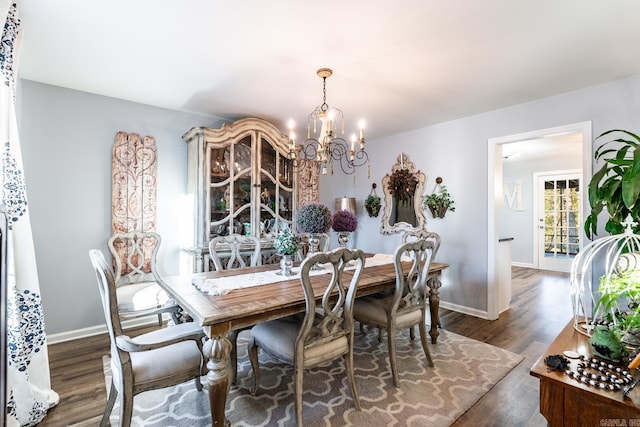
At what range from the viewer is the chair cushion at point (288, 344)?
1724mm

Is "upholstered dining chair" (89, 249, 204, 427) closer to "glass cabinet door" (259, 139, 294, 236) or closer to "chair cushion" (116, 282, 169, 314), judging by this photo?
"chair cushion" (116, 282, 169, 314)

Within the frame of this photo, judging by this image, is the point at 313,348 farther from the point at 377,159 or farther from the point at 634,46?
the point at 377,159

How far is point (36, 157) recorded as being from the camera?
2.69 m

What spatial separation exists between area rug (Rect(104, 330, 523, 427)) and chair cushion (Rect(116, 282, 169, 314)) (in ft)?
1.51

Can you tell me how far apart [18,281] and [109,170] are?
1.66 metres

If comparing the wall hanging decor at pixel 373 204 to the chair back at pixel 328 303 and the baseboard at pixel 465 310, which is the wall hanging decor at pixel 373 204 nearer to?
the baseboard at pixel 465 310

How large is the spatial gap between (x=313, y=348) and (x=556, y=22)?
2.49m

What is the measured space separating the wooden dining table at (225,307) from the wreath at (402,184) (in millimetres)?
2221

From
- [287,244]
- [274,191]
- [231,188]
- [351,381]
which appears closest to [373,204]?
[274,191]

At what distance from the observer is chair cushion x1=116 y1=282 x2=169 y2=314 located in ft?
8.21

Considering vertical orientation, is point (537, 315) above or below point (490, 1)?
below

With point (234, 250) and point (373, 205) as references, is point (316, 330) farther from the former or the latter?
point (373, 205)

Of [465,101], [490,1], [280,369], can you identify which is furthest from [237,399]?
→ [465,101]

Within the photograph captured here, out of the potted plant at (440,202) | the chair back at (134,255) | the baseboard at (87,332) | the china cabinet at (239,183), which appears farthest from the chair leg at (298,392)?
the potted plant at (440,202)
